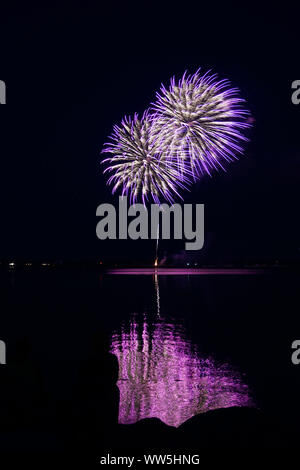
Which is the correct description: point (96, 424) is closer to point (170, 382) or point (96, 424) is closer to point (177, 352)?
point (170, 382)

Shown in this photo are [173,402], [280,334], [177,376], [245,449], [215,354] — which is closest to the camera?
[245,449]

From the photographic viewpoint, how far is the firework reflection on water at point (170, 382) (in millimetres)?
9227

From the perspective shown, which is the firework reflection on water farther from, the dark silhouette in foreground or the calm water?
the dark silhouette in foreground

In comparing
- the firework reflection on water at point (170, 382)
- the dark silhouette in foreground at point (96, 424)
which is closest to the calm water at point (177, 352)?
the firework reflection on water at point (170, 382)

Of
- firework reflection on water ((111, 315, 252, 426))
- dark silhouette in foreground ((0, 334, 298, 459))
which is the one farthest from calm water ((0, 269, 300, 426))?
dark silhouette in foreground ((0, 334, 298, 459))

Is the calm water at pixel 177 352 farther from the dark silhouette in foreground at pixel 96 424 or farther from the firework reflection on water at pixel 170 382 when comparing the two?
the dark silhouette in foreground at pixel 96 424

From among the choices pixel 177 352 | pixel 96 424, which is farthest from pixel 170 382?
pixel 96 424

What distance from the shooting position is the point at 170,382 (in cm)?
1130

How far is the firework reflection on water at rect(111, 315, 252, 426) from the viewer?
9227 millimetres

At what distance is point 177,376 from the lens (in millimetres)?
12008

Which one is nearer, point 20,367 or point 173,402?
point 20,367
